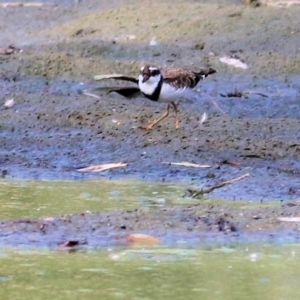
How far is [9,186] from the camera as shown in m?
7.80

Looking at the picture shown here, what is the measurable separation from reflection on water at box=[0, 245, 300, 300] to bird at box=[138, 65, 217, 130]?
4.06 metres

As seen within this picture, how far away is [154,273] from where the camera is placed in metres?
5.33

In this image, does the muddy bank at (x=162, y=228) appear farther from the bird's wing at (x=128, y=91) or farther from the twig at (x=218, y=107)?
the bird's wing at (x=128, y=91)

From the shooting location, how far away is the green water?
4996 millimetres

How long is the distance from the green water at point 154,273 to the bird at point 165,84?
13.3ft

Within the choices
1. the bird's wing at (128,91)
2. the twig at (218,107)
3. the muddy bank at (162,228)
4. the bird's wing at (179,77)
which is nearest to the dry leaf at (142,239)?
the muddy bank at (162,228)

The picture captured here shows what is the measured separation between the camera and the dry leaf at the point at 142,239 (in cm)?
596

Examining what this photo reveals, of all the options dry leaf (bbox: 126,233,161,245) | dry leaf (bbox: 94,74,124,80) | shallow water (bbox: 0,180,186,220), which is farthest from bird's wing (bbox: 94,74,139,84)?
dry leaf (bbox: 126,233,161,245)

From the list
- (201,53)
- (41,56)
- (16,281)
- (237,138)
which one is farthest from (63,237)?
(201,53)

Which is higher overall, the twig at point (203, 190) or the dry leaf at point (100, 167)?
the twig at point (203, 190)

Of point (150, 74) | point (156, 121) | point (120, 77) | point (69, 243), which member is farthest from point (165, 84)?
point (69, 243)

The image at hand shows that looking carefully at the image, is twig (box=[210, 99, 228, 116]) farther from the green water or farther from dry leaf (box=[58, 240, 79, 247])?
dry leaf (box=[58, 240, 79, 247])

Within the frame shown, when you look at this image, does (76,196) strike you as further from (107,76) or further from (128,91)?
(107,76)

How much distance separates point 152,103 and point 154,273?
6.00 m
